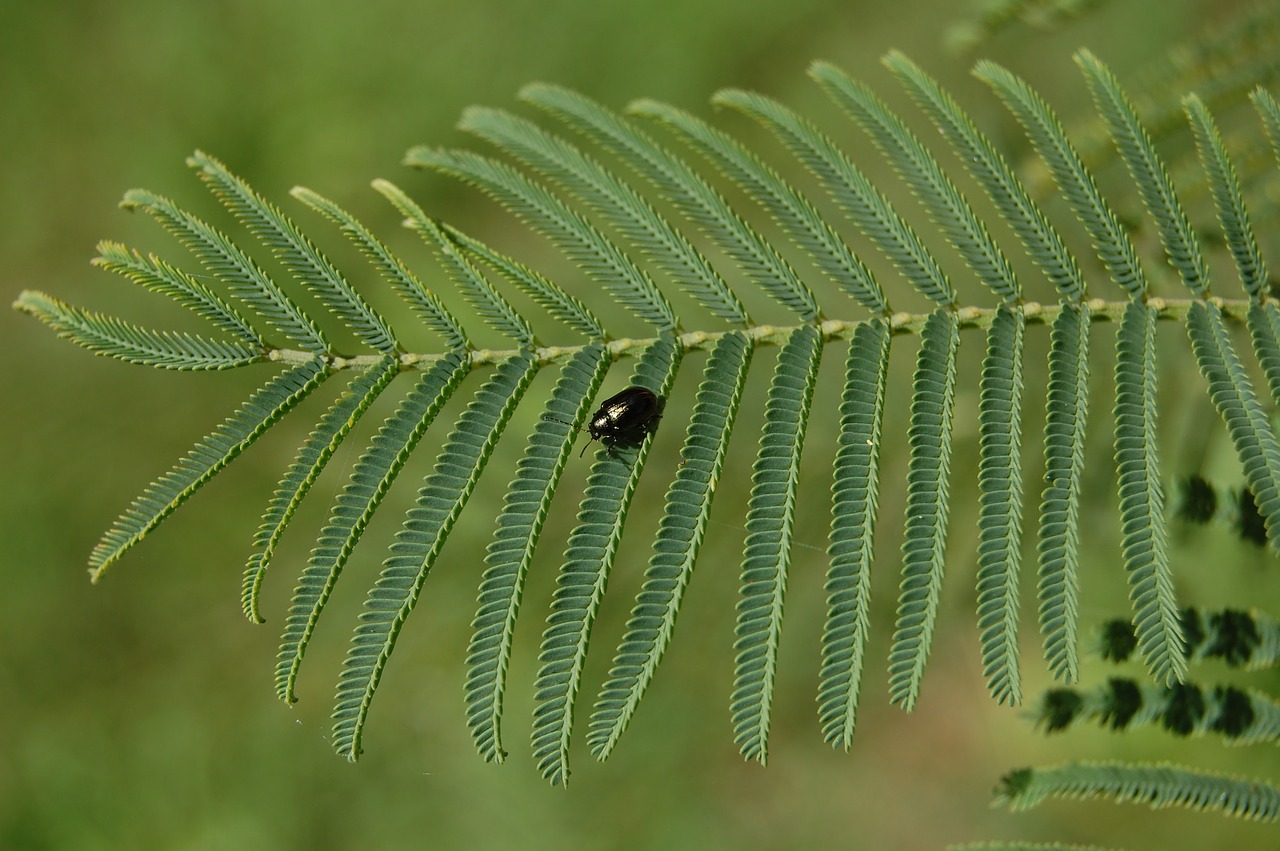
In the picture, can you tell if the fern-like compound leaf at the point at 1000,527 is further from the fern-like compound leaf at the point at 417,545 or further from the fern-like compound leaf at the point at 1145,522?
the fern-like compound leaf at the point at 417,545

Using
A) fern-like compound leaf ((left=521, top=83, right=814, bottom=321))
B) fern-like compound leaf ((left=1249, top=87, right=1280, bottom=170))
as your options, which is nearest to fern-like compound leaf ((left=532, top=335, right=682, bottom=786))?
fern-like compound leaf ((left=521, top=83, right=814, bottom=321))

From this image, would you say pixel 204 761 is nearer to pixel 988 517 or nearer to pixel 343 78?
pixel 343 78

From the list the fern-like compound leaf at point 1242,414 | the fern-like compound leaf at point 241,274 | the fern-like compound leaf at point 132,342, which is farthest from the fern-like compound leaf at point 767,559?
the fern-like compound leaf at point 132,342

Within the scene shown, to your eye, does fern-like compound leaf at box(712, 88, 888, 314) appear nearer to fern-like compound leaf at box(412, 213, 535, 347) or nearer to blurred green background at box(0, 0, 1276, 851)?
fern-like compound leaf at box(412, 213, 535, 347)

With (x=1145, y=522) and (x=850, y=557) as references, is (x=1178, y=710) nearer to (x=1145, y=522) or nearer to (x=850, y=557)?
(x=1145, y=522)

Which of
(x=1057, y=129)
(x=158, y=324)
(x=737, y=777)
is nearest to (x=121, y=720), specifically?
(x=158, y=324)

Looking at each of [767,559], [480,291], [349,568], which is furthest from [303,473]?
[349,568]
